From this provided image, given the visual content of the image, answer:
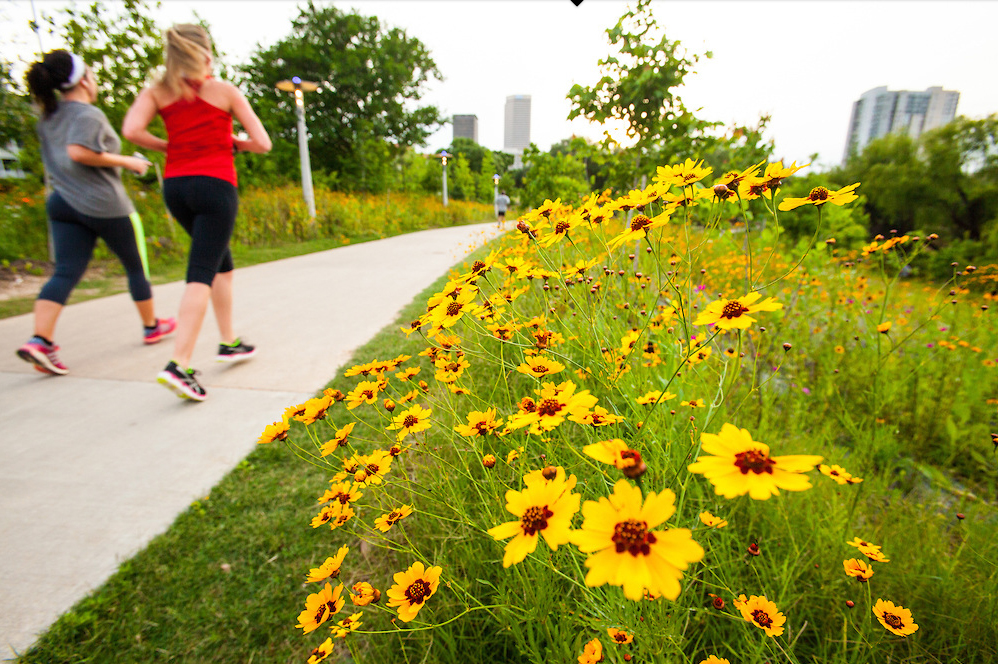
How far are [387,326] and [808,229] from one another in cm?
868

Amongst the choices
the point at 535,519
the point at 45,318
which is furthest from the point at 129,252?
the point at 535,519

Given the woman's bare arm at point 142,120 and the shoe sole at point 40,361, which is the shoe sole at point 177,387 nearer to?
the shoe sole at point 40,361

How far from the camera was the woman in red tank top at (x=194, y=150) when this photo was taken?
2.22 meters

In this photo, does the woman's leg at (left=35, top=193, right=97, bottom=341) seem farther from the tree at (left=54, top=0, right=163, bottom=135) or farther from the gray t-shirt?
the tree at (left=54, top=0, right=163, bottom=135)

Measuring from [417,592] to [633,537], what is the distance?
0.49m

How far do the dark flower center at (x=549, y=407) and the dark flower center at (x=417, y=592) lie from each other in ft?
1.31

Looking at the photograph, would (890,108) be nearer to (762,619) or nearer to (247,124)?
(247,124)

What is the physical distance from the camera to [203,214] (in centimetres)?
236

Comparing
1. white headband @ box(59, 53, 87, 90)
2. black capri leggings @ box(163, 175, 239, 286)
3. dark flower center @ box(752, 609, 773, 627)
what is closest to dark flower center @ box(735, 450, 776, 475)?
dark flower center @ box(752, 609, 773, 627)

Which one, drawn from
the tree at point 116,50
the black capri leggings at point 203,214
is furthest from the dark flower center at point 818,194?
the tree at point 116,50

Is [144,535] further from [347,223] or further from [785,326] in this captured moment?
[347,223]

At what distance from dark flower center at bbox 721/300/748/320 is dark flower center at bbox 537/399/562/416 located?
1.07 ft

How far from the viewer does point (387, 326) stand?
333cm

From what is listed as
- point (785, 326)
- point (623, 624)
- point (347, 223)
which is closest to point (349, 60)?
point (347, 223)
